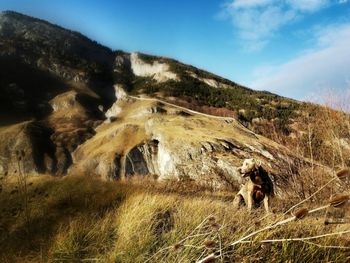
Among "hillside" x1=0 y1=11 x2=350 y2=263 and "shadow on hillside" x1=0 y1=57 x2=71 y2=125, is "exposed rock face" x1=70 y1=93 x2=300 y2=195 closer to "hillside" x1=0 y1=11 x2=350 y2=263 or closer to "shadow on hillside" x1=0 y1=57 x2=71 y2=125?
"hillside" x1=0 y1=11 x2=350 y2=263

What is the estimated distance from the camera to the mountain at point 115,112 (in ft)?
199

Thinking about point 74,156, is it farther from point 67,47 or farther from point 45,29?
point 45,29

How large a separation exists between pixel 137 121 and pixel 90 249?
7439 cm

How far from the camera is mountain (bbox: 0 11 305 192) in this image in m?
60.7

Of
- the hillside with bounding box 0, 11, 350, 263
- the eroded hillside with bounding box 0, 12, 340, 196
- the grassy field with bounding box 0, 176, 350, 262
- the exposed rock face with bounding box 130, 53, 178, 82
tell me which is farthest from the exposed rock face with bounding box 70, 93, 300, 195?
the grassy field with bounding box 0, 176, 350, 262

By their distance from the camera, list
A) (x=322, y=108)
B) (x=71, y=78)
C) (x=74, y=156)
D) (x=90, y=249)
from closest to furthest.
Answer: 1. (x=90, y=249)
2. (x=322, y=108)
3. (x=74, y=156)
4. (x=71, y=78)

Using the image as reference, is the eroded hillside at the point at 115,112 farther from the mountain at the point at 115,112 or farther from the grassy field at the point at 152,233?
the grassy field at the point at 152,233

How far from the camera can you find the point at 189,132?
→ 221 feet

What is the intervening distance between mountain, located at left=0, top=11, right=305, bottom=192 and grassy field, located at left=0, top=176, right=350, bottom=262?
1129 cm

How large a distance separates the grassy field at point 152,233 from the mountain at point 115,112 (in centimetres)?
1129

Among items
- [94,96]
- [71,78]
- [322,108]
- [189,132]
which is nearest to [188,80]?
[94,96]

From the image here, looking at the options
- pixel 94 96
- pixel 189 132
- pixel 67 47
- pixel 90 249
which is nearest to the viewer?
pixel 90 249

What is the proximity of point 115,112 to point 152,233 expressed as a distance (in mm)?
91215

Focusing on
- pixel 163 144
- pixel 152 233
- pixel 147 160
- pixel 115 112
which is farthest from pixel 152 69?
pixel 152 233
